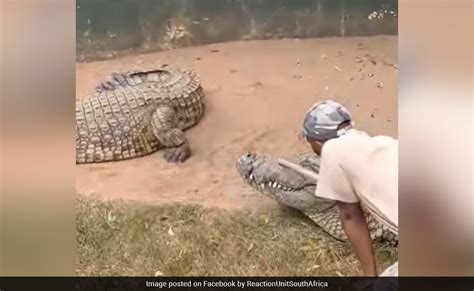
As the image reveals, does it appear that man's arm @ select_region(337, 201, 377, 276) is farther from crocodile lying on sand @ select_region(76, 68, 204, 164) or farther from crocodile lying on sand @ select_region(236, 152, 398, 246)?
crocodile lying on sand @ select_region(76, 68, 204, 164)

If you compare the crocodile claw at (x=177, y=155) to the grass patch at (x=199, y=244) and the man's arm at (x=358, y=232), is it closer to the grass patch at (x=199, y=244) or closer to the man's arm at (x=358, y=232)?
the grass patch at (x=199, y=244)

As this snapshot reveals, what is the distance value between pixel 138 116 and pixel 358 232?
67cm

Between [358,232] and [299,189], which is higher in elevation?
[299,189]

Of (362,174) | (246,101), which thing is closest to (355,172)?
(362,174)

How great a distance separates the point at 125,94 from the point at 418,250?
89 cm

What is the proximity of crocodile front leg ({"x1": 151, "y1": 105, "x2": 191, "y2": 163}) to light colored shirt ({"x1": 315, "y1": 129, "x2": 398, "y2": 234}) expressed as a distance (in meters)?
0.37

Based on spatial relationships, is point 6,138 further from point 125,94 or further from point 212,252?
point 212,252

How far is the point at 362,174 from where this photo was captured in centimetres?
217

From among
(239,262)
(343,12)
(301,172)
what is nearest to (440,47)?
(343,12)

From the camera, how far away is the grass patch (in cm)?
218

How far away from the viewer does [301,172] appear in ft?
7.23
